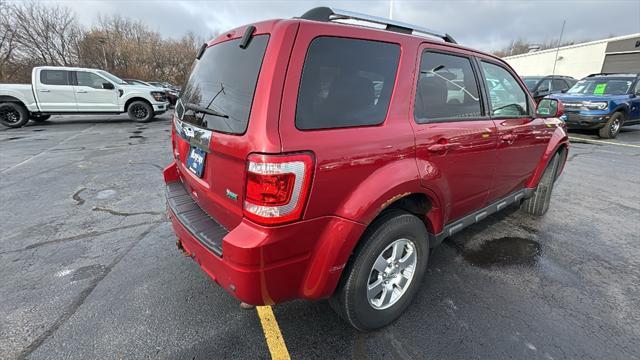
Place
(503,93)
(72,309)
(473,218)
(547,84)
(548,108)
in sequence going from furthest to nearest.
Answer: (547,84) < (548,108) < (503,93) < (473,218) < (72,309)

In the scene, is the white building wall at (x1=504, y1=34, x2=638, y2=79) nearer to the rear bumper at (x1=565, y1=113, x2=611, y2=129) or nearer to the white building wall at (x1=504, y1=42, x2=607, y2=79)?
the white building wall at (x1=504, y1=42, x2=607, y2=79)

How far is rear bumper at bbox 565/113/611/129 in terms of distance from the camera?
8.98 meters

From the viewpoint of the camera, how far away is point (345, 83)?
172cm

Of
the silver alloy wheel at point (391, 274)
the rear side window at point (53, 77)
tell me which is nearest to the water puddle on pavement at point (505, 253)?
the silver alloy wheel at point (391, 274)

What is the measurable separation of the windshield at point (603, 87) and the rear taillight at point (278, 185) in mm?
12269

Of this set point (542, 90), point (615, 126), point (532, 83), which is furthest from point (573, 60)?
point (615, 126)

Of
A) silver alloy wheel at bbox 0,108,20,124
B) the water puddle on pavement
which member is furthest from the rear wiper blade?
silver alloy wheel at bbox 0,108,20,124

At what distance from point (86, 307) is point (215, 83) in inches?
76.4

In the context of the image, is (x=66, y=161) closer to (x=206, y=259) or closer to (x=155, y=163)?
(x=155, y=163)

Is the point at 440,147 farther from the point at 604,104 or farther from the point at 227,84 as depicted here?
the point at 604,104

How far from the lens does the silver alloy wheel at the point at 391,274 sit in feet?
6.68

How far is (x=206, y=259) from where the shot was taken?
1.80 metres

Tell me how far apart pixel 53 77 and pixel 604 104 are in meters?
17.7

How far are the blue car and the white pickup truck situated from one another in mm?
14654
